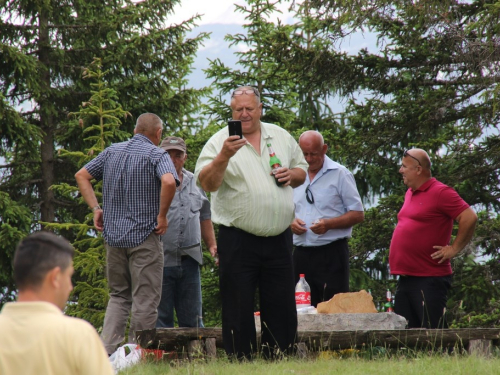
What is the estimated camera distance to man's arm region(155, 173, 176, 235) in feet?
20.1

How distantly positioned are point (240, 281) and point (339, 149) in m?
8.21

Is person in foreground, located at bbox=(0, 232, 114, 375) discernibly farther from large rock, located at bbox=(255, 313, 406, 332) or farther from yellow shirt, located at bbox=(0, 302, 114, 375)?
large rock, located at bbox=(255, 313, 406, 332)

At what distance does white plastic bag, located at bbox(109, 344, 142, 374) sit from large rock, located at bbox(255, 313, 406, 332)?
1.23 metres

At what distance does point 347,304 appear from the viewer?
667cm

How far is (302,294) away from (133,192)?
6.23ft

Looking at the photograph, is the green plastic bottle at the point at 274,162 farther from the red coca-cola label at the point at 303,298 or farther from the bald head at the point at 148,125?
the red coca-cola label at the point at 303,298

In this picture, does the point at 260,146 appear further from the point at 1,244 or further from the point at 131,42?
the point at 131,42

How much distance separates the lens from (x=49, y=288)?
238 cm

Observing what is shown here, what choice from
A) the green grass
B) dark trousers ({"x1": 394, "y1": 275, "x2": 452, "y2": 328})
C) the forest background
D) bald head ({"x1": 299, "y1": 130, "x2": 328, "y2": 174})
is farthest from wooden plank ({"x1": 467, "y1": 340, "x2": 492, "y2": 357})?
the forest background

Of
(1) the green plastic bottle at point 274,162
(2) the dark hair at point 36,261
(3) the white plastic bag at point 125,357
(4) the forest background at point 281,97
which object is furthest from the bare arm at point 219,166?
(4) the forest background at point 281,97

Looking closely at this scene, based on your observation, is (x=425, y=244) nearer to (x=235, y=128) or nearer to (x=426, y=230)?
(x=426, y=230)

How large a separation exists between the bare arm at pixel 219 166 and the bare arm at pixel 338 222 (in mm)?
1963

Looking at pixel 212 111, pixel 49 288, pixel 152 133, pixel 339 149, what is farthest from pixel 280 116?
pixel 49 288

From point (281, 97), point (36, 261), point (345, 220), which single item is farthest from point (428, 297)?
point (281, 97)
